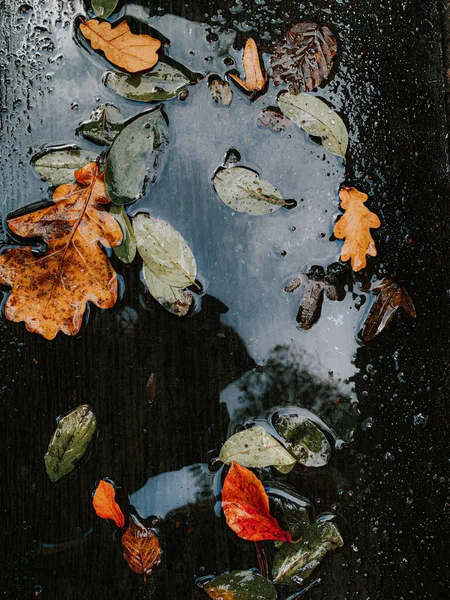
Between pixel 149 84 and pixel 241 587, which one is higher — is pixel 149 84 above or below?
above

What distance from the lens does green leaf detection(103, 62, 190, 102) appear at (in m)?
1.35

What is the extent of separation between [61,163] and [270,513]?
1.00m

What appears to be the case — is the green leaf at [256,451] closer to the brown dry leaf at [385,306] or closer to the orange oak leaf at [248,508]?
the orange oak leaf at [248,508]

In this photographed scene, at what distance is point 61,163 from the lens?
1338mm

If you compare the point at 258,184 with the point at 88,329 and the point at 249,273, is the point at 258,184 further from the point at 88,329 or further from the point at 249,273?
the point at 88,329

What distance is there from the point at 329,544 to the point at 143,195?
973 mm

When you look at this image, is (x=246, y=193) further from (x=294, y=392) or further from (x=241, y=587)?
(x=241, y=587)

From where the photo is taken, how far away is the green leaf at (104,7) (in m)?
1.35

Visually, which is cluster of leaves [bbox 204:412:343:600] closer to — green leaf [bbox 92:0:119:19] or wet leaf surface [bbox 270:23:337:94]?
wet leaf surface [bbox 270:23:337:94]

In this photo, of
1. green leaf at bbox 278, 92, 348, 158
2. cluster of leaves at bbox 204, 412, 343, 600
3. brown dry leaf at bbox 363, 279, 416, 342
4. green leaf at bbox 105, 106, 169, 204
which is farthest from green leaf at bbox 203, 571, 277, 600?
green leaf at bbox 278, 92, 348, 158

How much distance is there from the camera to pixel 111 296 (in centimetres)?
134

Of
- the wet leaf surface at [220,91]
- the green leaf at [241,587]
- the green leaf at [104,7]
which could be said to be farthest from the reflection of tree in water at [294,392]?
the green leaf at [104,7]

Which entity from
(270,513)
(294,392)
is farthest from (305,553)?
(294,392)

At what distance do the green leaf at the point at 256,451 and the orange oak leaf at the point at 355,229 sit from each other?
48cm
